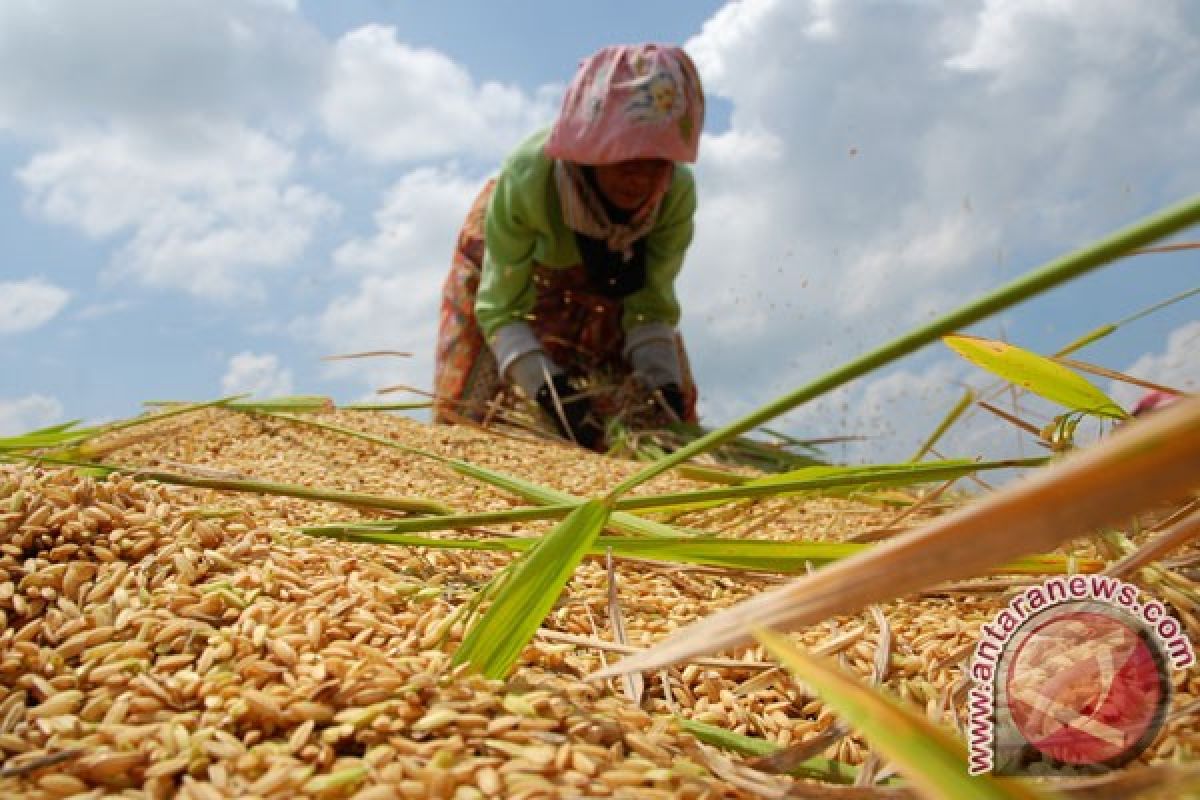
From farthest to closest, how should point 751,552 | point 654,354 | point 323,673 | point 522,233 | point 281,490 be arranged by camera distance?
point 654,354
point 522,233
point 281,490
point 751,552
point 323,673

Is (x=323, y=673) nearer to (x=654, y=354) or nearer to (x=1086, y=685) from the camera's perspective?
(x=1086, y=685)

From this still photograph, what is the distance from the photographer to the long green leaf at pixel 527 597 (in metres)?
0.70

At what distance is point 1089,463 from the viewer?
0.34 metres

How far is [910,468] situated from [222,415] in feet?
6.55

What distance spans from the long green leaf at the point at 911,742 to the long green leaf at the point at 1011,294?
0.49 feet

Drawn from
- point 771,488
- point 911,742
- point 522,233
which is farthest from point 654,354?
point 911,742

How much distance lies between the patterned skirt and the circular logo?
9.04ft

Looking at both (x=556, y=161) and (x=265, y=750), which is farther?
(x=556, y=161)

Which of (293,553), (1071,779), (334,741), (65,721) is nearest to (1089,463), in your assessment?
(1071,779)

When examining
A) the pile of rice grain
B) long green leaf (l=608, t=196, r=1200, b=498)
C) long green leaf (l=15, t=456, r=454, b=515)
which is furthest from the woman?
long green leaf (l=608, t=196, r=1200, b=498)

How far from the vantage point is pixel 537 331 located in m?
3.53

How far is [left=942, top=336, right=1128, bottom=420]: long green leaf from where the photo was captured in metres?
0.87

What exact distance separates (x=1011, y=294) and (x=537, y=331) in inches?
125

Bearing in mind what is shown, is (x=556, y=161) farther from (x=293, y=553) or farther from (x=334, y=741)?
(x=334, y=741)
